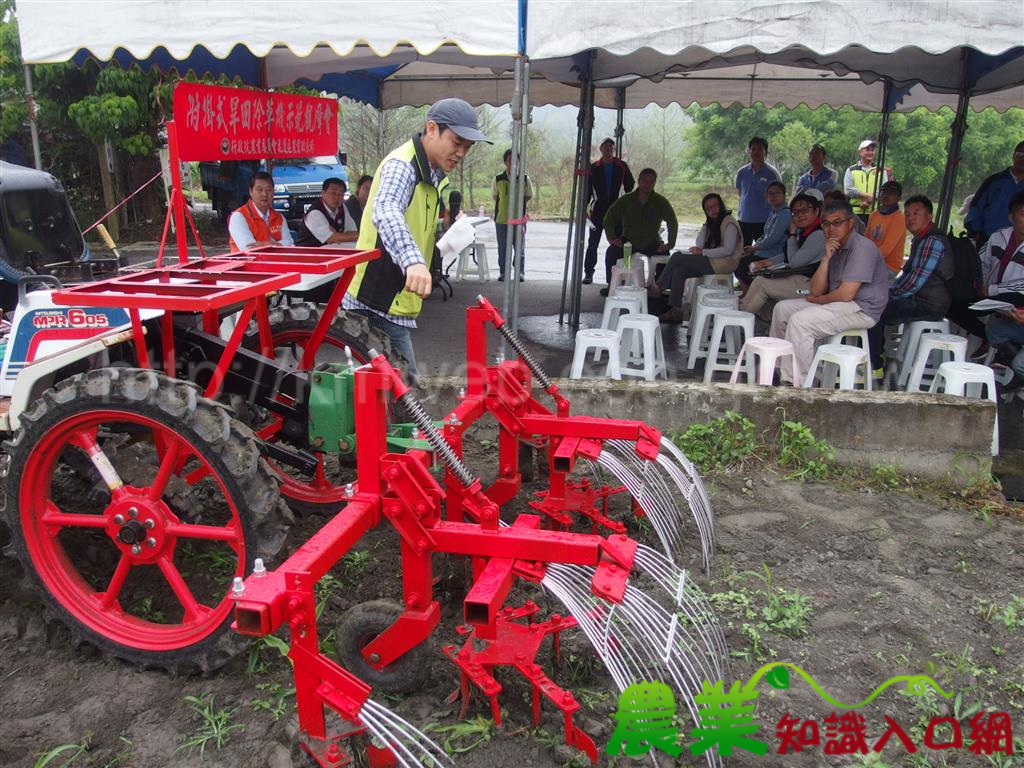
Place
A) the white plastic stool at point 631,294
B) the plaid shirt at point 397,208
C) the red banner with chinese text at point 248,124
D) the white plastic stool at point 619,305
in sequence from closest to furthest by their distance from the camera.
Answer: the plaid shirt at point 397,208
the red banner with chinese text at point 248,124
the white plastic stool at point 619,305
the white plastic stool at point 631,294

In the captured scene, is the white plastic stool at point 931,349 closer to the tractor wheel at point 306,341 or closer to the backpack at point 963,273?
the backpack at point 963,273

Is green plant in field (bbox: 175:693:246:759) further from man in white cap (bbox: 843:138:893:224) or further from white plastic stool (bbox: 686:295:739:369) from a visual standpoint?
man in white cap (bbox: 843:138:893:224)

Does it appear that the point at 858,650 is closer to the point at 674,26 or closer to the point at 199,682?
the point at 199,682

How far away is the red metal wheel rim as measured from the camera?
2.71m

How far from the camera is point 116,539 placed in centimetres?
277

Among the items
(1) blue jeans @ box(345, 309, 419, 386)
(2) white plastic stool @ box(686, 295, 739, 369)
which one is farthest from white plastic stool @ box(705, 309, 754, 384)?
(1) blue jeans @ box(345, 309, 419, 386)

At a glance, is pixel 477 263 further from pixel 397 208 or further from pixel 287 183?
pixel 397 208

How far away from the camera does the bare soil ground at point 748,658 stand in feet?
8.20

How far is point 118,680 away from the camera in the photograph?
9.21 feet

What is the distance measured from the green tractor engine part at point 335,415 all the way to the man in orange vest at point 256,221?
347cm

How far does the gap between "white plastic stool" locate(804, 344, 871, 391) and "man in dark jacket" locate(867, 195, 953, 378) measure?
722mm

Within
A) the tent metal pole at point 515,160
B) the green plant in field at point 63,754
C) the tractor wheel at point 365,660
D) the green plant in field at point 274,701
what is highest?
the tent metal pole at point 515,160

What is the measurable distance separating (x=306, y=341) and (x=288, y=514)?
140 centimetres

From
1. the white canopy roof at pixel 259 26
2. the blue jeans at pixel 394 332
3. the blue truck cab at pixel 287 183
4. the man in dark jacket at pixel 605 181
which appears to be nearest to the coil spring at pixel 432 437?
the blue jeans at pixel 394 332
